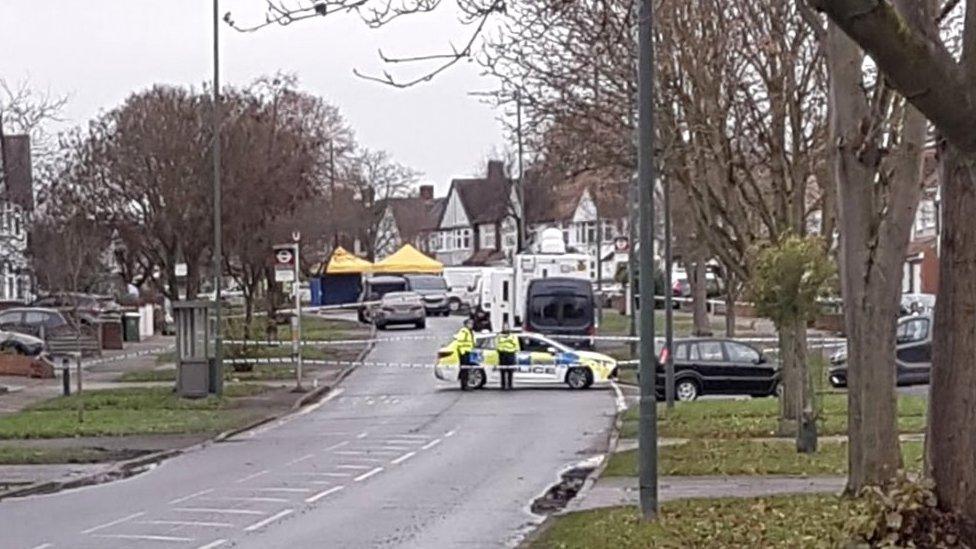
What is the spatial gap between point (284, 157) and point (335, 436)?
777 inches

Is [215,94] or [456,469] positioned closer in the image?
[456,469]

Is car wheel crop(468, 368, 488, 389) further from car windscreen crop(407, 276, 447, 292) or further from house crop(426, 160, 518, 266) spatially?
house crop(426, 160, 518, 266)

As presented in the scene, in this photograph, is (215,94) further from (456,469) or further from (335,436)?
(456,469)

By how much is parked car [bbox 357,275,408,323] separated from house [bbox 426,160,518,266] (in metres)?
36.5

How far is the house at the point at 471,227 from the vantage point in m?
122

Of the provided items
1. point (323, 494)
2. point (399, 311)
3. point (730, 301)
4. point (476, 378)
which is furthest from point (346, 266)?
point (323, 494)

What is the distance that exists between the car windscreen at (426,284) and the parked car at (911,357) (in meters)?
42.1

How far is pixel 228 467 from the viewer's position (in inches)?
970

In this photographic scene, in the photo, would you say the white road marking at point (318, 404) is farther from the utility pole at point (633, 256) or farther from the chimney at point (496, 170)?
the chimney at point (496, 170)

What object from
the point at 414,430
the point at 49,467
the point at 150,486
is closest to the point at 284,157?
the point at 414,430

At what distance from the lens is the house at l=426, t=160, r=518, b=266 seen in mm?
122344

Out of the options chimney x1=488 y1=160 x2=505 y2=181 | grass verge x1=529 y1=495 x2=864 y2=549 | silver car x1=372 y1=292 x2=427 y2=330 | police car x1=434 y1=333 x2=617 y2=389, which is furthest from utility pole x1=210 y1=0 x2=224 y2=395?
chimney x1=488 y1=160 x2=505 y2=181

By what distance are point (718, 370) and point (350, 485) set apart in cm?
1655

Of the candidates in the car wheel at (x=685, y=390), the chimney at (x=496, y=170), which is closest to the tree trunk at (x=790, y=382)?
the car wheel at (x=685, y=390)
